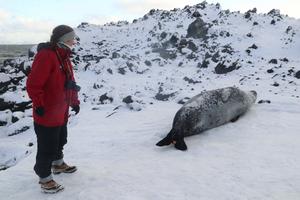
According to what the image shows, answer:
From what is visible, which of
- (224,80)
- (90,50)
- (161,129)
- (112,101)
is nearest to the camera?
(161,129)

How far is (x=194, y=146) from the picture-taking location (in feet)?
22.1

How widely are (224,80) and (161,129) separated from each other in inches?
246

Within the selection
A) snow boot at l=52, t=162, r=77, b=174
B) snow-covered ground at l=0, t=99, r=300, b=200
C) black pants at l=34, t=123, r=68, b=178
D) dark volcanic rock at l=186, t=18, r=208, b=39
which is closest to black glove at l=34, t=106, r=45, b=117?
black pants at l=34, t=123, r=68, b=178

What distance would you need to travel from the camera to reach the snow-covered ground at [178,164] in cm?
496

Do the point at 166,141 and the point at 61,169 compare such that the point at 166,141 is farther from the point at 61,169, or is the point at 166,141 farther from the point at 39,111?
the point at 39,111

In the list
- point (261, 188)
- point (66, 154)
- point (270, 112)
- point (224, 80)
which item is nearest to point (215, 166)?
point (261, 188)

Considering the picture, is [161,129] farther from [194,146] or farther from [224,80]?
[224,80]

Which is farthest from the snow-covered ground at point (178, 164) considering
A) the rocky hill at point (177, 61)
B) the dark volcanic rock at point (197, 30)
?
the dark volcanic rock at point (197, 30)

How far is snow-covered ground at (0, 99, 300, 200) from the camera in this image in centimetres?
496

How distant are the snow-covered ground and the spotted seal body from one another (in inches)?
Result: 5.8

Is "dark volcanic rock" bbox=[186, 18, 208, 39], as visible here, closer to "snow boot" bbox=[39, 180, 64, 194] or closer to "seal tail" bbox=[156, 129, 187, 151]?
"seal tail" bbox=[156, 129, 187, 151]

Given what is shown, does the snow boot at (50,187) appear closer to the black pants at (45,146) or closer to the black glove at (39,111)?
the black pants at (45,146)

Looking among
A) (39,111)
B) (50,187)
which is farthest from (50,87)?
(50,187)

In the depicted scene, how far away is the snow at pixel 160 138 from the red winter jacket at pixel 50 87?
0.93 meters
